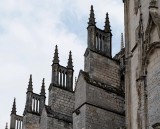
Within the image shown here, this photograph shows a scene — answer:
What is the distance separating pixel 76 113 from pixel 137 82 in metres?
5.59

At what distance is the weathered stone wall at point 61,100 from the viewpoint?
2858cm

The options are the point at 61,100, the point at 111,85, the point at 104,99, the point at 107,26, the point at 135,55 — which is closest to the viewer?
the point at 135,55

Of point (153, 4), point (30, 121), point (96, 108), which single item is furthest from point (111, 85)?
point (30, 121)

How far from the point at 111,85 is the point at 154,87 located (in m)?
7.13

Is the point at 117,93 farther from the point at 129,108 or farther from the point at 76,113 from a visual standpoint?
the point at 129,108

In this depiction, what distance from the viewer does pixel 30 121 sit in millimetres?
32719

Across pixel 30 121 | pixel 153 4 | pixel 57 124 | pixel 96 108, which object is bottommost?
pixel 96 108

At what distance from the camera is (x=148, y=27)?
16.8 meters

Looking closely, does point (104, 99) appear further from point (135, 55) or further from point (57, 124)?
point (57, 124)

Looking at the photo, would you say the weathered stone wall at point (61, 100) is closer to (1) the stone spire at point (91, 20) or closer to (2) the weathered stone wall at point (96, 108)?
(1) the stone spire at point (91, 20)

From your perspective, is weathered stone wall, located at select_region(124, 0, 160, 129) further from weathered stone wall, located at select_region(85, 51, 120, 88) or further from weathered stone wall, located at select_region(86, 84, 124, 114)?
weathered stone wall, located at select_region(85, 51, 120, 88)

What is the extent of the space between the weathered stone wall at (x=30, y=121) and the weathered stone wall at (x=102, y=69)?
34.1ft

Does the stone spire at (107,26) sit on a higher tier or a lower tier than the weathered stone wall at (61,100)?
higher

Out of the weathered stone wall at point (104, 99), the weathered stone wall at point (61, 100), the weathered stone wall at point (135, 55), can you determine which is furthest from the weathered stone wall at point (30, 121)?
the weathered stone wall at point (135, 55)
